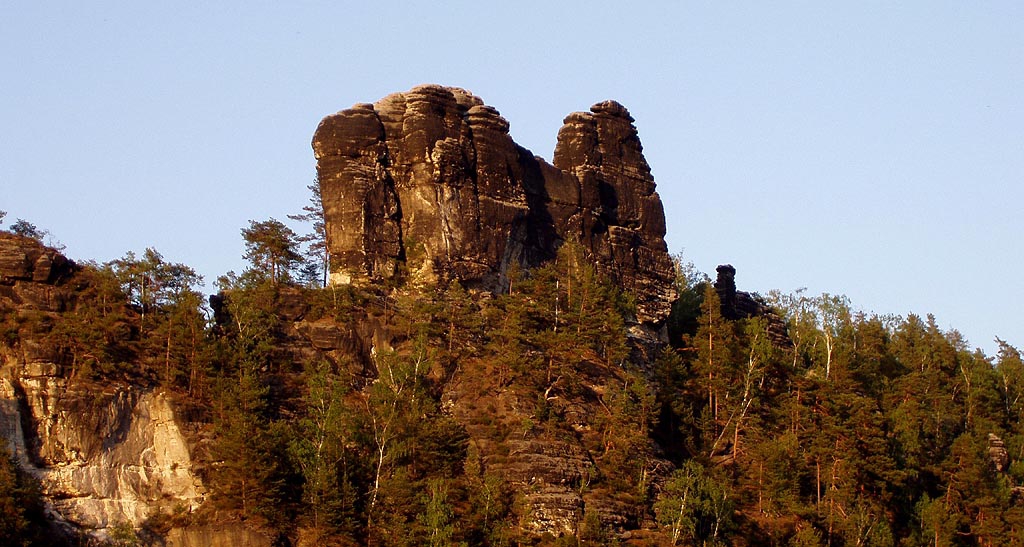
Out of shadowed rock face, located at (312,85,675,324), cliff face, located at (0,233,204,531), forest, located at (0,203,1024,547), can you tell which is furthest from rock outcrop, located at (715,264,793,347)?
cliff face, located at (0,233,204,531)

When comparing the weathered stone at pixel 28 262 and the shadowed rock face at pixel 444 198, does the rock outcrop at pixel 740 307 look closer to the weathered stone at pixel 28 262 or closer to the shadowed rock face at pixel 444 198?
the shadowed rock face at pixel 444 198

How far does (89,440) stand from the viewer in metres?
74.6

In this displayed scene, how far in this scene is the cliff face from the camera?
73.4 metres

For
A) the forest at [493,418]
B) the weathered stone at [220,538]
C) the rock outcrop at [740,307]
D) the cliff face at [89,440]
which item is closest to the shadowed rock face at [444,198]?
the forest at [493,418]

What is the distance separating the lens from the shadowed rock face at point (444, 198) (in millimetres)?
89500

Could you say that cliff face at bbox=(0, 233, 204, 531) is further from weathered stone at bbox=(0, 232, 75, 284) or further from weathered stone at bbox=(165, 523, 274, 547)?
weathered stone at bbox=(0, 232, 75, 284)

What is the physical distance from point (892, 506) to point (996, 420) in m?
20.7

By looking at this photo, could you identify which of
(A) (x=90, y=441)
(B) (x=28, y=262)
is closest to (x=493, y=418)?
(A) (x=90, y=441)

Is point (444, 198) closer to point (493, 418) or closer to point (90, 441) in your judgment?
point (493, 418)

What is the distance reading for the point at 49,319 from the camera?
77.4m

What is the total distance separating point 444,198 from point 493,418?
14099 mm

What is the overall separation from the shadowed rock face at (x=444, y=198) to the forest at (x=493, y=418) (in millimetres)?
1794

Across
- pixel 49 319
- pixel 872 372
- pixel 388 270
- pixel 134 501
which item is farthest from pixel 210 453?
pixel 872 372

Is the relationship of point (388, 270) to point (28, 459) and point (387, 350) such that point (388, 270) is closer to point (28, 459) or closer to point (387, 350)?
point (387, 350)
